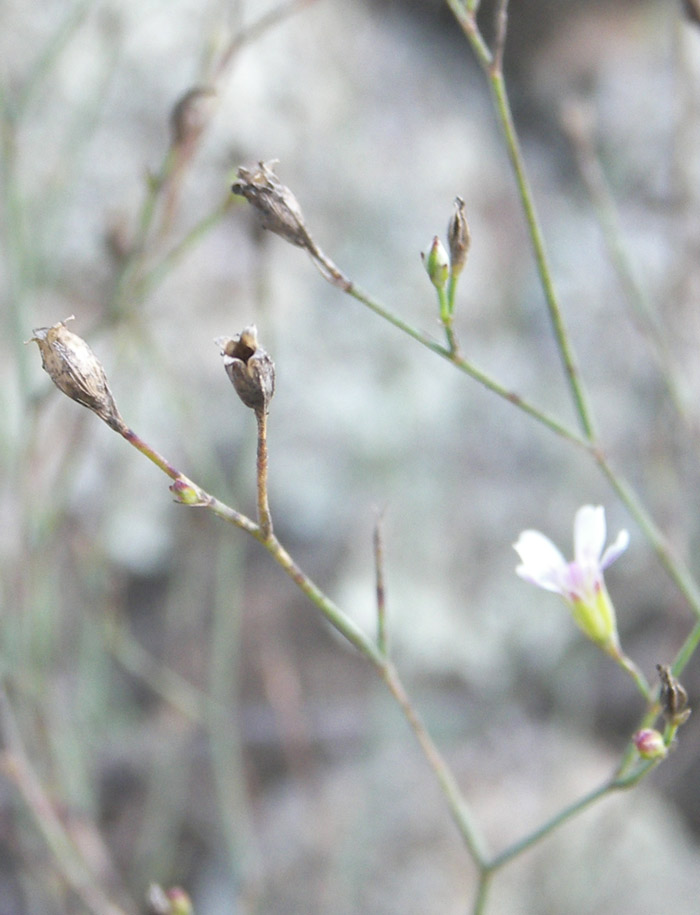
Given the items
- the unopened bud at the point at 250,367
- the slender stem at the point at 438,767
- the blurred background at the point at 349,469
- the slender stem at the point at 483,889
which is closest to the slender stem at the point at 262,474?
the unopened bud at the point at 250,367

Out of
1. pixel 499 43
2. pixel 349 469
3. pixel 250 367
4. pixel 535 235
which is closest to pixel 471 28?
pixel 499 43

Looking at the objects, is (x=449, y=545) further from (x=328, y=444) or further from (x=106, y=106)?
(x=106, y=106)

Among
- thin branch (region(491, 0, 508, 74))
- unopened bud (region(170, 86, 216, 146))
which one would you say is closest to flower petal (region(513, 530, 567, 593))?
thin branch (region(491, 0, 508, 74))

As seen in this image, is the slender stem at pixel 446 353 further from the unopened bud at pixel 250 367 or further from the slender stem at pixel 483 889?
the slender stem at pixel 483 889

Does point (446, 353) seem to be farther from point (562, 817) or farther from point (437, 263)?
point (562, 817)

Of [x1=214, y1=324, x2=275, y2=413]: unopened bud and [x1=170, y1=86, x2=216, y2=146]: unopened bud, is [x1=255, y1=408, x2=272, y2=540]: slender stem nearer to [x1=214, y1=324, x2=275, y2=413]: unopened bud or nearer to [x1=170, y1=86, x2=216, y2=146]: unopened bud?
[x1=214, y1=324, x2=275, y2=413]: unopened bud

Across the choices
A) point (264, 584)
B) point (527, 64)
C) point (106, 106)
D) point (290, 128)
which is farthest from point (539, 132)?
point (264, 584)
